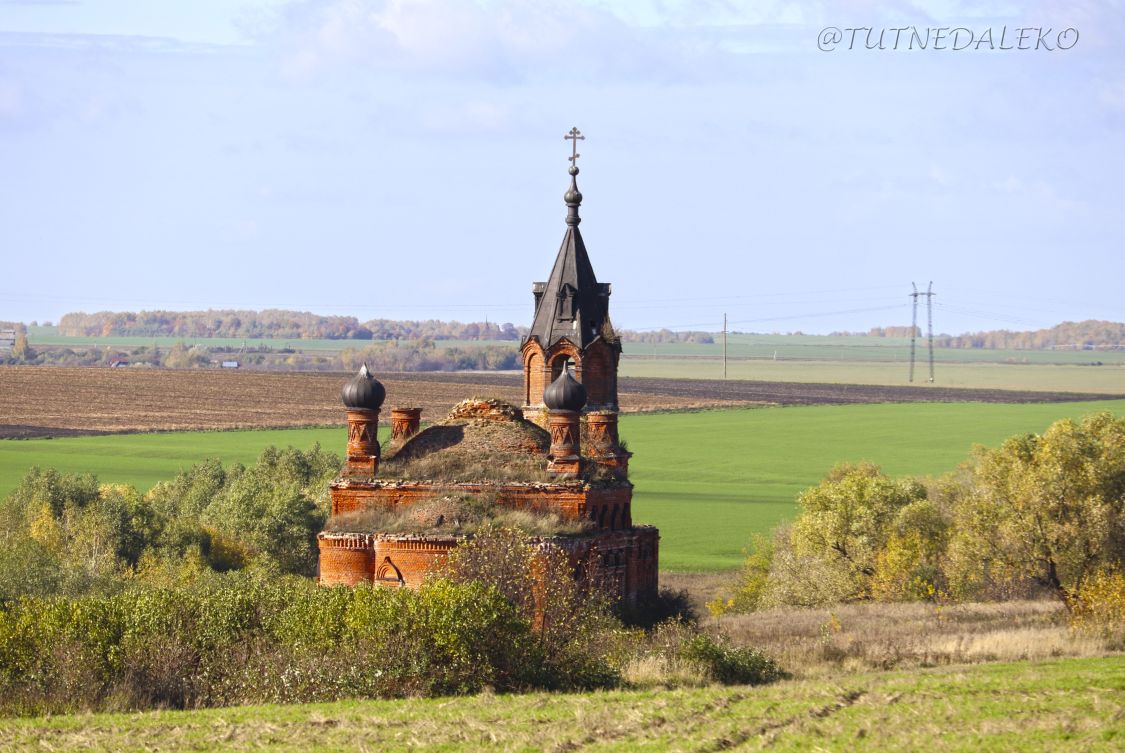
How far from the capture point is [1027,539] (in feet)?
145

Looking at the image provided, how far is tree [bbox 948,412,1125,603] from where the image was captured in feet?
144

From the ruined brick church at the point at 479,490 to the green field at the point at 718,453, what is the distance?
1756 centimetres

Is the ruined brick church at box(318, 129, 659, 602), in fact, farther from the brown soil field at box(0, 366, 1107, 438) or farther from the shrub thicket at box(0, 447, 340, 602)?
the brown soil field at box(0, 366, 1107, 438)

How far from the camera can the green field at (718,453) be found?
6569 centimetres

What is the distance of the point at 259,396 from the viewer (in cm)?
11462

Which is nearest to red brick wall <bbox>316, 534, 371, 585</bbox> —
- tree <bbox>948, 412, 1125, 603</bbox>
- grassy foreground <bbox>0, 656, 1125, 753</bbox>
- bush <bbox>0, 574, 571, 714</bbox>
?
bush <bbox>0, 574, 571, 714</bbox>

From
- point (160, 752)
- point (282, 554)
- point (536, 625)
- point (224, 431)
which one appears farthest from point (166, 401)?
point (160, 752)

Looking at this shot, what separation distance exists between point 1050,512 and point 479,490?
15710 millimetres

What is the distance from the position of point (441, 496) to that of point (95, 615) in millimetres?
9130

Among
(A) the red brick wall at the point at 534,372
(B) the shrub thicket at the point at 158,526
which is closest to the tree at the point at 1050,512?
(A) the red brick wall at the point at 534,372

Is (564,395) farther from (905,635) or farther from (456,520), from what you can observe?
(905,635)

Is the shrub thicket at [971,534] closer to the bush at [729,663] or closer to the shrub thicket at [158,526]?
the bush at [729,663]

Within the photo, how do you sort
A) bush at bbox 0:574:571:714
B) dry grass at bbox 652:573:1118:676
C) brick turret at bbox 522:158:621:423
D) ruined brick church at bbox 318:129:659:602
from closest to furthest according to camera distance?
1. bush at bbox 0:574:571:714
2. dry grass at bbox 652:573:1118:676
3. ruined brick church at bbox 318:129:659:602
4. brick turret at bbox 522:158:621:423

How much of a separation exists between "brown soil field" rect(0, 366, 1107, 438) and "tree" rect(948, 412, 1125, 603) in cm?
5384
